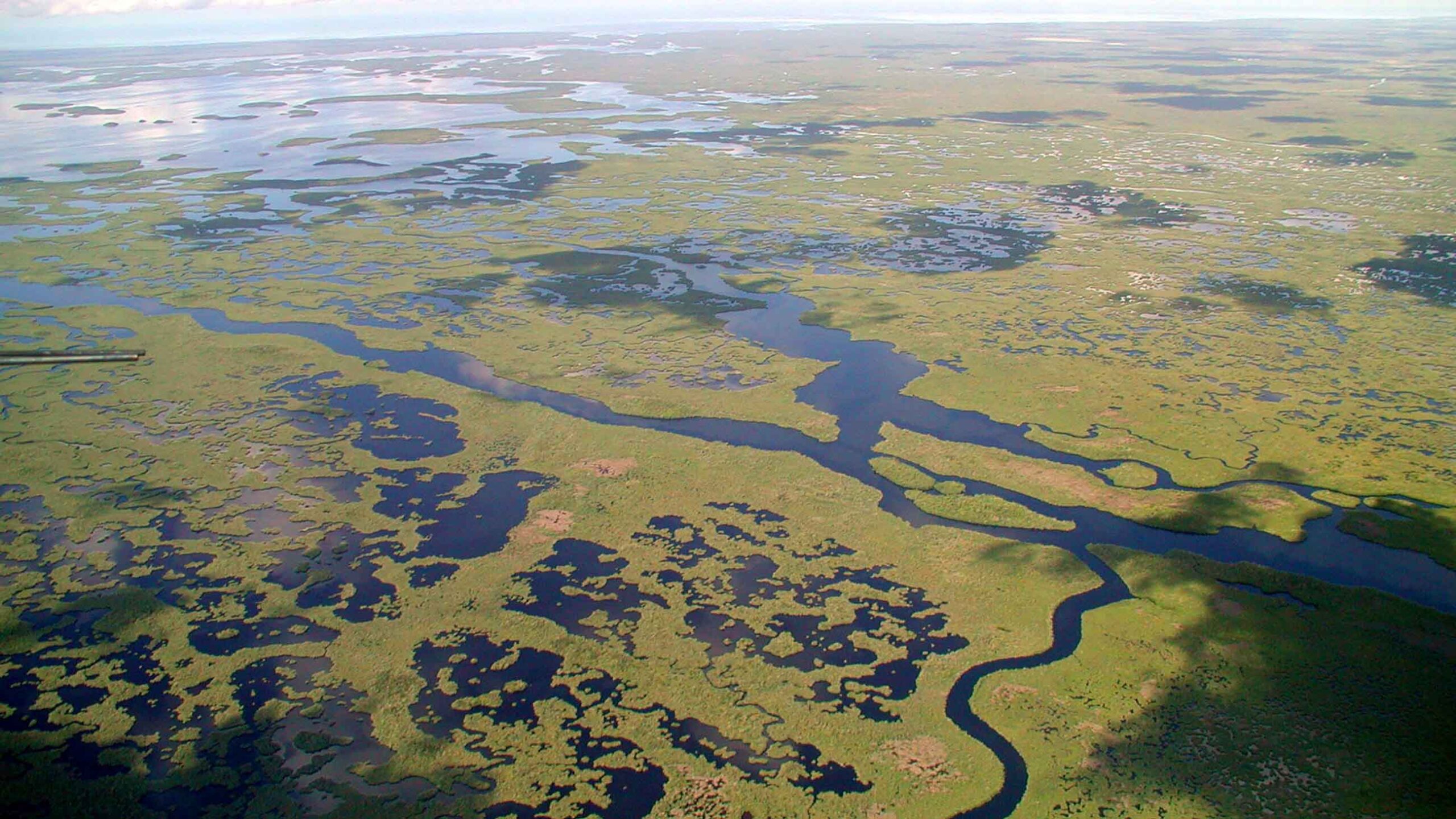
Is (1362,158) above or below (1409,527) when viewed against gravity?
above

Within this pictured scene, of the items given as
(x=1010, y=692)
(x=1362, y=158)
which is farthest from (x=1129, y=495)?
(x=1362, y=158)

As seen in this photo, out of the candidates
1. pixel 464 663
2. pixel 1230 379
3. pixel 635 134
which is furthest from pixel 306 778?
pixel 635 134

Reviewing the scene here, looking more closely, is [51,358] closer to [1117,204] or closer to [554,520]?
[554,520]

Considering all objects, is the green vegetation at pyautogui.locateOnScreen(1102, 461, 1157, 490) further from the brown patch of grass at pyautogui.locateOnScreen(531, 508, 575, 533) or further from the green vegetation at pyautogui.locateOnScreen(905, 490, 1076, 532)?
the brown patch of grass at pyautogui.locateOnScreen(531, 508, 575, 533)

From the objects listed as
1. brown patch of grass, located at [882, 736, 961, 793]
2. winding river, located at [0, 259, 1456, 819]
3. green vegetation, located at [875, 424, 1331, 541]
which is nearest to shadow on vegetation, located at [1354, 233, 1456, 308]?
green vegetation, located at [875, 424, 1331, 541]

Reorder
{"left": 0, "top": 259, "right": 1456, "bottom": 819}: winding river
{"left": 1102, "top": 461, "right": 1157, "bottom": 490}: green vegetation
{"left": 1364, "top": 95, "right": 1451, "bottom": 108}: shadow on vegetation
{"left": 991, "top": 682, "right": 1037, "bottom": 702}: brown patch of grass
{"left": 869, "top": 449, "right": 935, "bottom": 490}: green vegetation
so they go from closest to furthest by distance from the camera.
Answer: {"left": 991, "top": 682, "right": 1037, "bottom": 702}: brown patch of grass
{"left": 0, "top": 259, "right": 1456, "bottom": 819}: winding river
{"left": 1102, "top": 461, "right": 1157, "bottom": 490}: green vegetation
{"left": 869, "top": 449, "right": 935, "bottom": 490}: green vegetation
{"left": 1364, "top": 95, "right": 1451, "bottom": 108}: shadow on vegetation

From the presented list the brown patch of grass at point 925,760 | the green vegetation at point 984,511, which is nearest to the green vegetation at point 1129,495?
the green vegetation at point 984,511

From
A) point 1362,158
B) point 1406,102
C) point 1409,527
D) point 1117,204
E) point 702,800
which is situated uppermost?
point 1406,102

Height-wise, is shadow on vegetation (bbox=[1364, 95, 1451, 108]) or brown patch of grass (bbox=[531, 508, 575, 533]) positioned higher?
shadow on vegetation (bbox=[1364, 95, 1451, 108])
